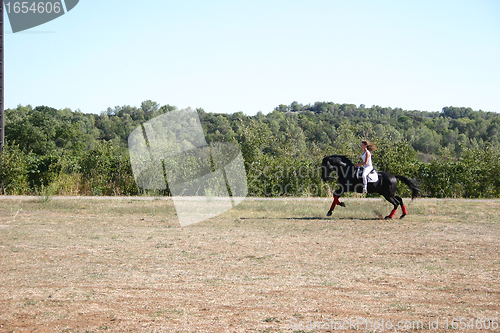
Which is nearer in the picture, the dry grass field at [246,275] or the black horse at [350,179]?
the dry grass field at [246,275]

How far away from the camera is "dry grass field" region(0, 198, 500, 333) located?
14.1 feet

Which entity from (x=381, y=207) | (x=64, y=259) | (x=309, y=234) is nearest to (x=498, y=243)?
(x=309, y=234)

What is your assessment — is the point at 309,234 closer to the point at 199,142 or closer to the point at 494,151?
the point at 199,142

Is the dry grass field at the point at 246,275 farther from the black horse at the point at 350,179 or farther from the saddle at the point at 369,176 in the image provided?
the saddle at the point at 369,176

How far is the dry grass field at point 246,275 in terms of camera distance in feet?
14.1

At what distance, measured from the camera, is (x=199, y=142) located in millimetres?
14078

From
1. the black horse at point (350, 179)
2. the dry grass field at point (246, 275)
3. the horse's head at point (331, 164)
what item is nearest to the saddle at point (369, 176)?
the black horse at point (350, 179)

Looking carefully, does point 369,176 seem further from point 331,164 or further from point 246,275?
point 246,275

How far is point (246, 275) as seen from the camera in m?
6.06

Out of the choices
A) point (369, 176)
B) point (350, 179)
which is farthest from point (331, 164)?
point (369, 176)

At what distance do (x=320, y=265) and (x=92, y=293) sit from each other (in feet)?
11.4

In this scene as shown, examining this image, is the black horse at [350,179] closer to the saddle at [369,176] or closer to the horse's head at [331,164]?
the horse's head at [331,164]

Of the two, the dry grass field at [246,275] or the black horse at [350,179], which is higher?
the black horse at [350,179]

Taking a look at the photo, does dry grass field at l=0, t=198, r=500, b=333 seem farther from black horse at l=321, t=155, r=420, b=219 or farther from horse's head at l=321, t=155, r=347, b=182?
horse's head at l=321, t=155, r=347, b=182
